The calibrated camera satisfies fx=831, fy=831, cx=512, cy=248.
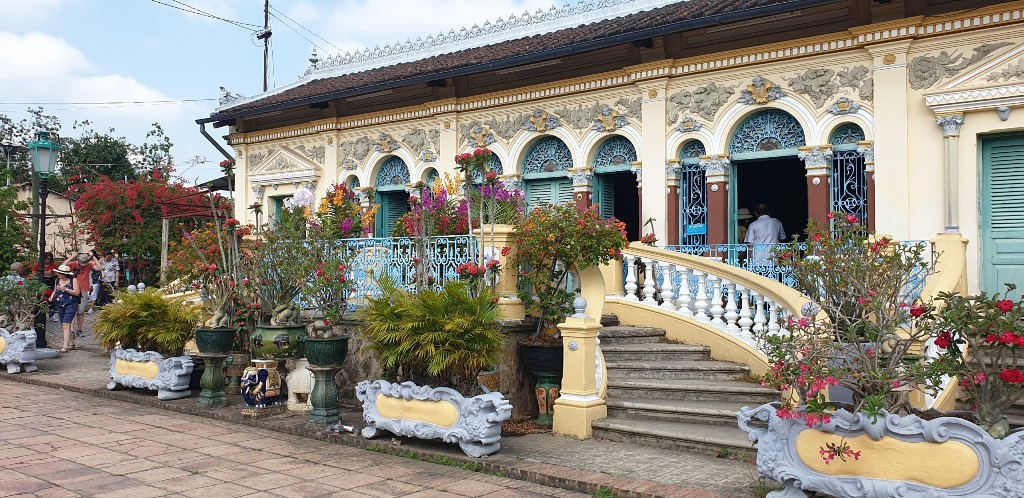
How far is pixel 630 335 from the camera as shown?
9.01m

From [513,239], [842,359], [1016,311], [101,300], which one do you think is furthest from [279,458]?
[101,300]

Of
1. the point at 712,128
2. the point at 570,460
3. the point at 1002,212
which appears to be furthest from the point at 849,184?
the point at 570,460

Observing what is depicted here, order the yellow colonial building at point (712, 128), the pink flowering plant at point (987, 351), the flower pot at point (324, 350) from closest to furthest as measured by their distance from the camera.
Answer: the pink flowering plant at point (987, 351) < the flower pot at point (324, 350) < the yellow colonial building at point (712, 128)

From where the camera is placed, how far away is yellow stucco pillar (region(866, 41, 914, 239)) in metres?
9.73

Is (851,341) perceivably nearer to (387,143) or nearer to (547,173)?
(547,173)

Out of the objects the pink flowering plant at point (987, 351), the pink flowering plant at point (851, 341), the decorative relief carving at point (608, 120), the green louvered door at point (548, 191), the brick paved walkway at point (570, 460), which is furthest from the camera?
the green louvered door at point (548, 191)

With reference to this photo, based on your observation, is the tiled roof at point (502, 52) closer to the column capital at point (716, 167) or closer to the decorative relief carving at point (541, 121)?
the decorative relief carving at point (541, 121)

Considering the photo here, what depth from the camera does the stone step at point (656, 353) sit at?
865cm

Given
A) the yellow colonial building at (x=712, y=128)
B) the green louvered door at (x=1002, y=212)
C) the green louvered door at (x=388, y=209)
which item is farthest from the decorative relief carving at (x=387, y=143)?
the green louvered door at (x=1002, y=212)

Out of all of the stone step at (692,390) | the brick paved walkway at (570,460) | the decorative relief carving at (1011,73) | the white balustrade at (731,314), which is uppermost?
the decorative relief carving at (1011,73)

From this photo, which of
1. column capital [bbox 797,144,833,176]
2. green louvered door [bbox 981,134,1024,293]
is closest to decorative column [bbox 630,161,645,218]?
column capital [bbox 797,144,833,176]

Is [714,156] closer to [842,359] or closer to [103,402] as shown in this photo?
[842,359]

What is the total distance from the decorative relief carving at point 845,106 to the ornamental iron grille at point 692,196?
1878 mm

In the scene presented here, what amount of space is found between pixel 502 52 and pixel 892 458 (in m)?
10.3
